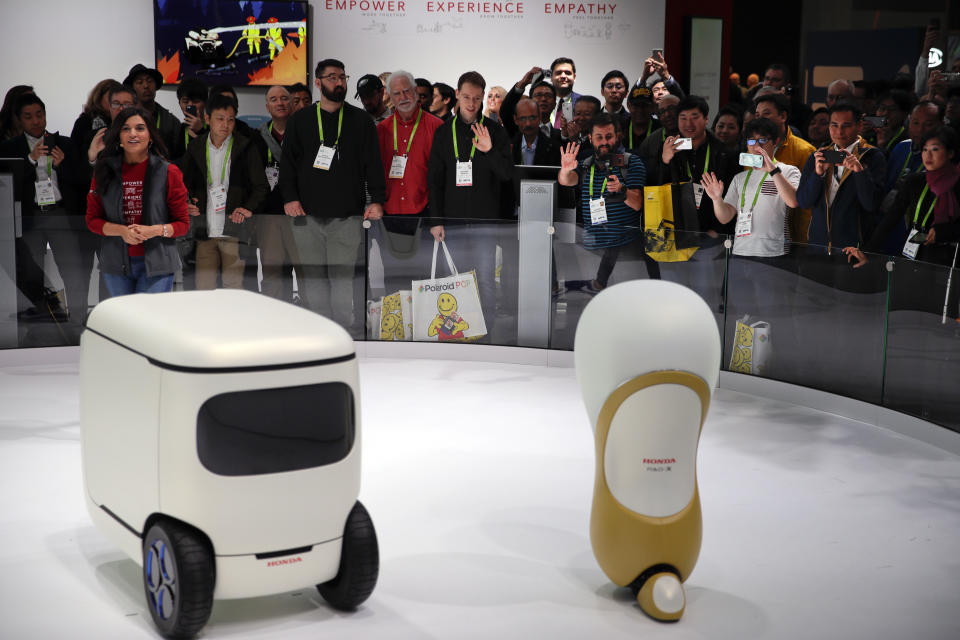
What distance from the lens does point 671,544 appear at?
3682 mm

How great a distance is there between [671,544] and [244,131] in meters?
5.29

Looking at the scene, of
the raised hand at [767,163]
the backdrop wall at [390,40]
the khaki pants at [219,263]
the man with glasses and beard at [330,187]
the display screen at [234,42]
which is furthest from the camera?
the display screen at [234,42]

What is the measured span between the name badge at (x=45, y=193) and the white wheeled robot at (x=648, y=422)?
5214 millimetres

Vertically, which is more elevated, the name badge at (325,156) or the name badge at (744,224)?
the name badge at (325,156)

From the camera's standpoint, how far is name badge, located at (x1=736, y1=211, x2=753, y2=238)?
6.80 m

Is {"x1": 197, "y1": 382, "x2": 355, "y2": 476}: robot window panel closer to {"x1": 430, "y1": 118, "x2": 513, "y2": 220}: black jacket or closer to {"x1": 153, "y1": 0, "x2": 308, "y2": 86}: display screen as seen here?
{"x1": 430, "y1": 118, "x2": 513, "y2": 220}: black jacket

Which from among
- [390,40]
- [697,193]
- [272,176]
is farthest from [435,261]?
[390,40]

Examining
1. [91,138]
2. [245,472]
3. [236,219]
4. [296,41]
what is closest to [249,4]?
[296,41]

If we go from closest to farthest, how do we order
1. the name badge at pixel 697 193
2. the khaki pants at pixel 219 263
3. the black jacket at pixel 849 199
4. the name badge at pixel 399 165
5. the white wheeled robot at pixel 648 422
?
1. the white wheeled robot at pixel 648 422
2. the black jacket at pixel 849 199
3. the name badge at pixel 697 193
4. the khaki pants at pixel 219 263
5. the name badge at pixel 399 165

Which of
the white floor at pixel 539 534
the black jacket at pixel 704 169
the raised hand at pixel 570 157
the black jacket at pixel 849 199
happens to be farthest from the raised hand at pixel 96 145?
the black jacket at pixel 849 199

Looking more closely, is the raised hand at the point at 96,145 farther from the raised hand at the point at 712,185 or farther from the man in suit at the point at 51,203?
the raised hand at the point at 712,185

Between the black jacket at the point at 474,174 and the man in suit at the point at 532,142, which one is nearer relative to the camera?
the black jacket at the point at 474,174

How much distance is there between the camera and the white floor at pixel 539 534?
3.66 meters

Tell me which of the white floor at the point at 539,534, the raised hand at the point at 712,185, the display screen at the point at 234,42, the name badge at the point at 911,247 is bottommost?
the white floor at the point at 539,534
